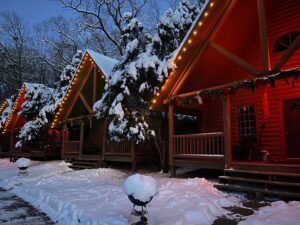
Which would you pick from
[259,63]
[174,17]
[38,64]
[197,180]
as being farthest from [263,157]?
[38,64]

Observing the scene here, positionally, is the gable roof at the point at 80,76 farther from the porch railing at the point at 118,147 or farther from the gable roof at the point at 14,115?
the gable roof at the point at 14,115

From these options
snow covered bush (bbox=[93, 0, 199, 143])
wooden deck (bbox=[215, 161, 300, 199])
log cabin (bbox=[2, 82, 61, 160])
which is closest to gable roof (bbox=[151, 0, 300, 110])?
snow covered bush (bbox=[93, 0, 199, 143])

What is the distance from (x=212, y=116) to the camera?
13367 millimetres

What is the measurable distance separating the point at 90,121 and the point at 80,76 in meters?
3.16

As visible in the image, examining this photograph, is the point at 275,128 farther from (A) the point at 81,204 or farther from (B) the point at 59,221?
(B) the point at 59,221

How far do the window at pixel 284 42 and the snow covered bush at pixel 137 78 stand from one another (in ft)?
12.3

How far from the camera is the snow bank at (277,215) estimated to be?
5.58m

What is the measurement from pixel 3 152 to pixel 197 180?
81.0ft

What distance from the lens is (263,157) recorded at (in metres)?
10.2

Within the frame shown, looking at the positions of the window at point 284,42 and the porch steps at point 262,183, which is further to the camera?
the window at point 284,42

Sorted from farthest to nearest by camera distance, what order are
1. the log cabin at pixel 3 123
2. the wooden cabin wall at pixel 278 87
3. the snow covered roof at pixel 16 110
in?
the log cabin at pixel 3 123, the snow covered roof at pixel 16 110, the wooden cabin wall at pixel 278 87

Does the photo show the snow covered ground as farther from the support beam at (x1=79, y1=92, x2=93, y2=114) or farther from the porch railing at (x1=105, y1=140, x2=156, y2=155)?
the support beam at (x1=79, y1=92, x2=93, y2=114)

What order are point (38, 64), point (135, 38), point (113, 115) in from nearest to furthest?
point (113, 115) → point (135, 38) → point (38, 64)

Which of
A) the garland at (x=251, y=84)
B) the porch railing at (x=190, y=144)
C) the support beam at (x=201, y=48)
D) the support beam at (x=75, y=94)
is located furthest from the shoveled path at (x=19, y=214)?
the support beam at (x=75, y=94)
